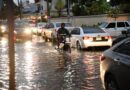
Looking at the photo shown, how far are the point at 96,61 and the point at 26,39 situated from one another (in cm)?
1971

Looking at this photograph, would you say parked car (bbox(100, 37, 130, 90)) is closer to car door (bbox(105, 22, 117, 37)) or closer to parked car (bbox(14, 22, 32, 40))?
car door (bbox(105, 22, 117, 37))

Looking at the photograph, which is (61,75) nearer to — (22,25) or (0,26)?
(22,25)

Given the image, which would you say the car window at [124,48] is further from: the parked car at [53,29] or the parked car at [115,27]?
the parked car at [115,27]

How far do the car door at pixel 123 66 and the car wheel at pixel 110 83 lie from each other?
33cm

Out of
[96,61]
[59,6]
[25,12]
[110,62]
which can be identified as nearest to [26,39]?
[96,61]

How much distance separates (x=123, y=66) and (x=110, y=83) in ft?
3.46

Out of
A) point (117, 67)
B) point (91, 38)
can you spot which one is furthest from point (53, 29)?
point (117, 67)

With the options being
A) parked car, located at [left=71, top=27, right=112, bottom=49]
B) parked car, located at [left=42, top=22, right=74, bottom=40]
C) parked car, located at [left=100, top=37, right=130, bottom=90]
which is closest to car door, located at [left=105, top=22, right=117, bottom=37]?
parked car, located at [left=42, top=22, right=74, bottom=40]

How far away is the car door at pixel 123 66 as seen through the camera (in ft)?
27.7

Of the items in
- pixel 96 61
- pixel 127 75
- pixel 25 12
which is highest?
pixel 127 75

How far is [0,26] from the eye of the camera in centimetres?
4228

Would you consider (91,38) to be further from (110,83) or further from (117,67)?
(117,67)

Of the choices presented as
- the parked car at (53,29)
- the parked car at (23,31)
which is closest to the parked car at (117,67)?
the parked car at (53,29)

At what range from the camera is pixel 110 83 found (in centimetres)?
957
